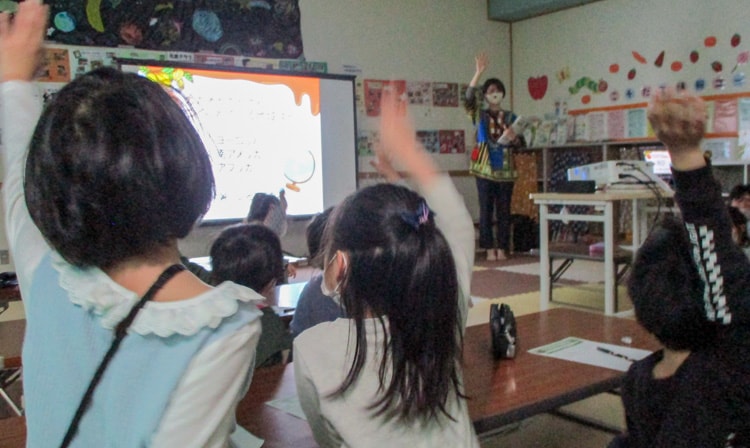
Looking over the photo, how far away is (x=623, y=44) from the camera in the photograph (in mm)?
6641

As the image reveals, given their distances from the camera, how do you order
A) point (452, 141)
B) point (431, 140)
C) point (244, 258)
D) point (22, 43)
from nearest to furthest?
point (22, 43), point (244, 258), point (431, 140), point (452, 141)

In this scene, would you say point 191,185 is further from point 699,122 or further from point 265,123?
point 265,123

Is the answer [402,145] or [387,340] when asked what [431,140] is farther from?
[387,340]

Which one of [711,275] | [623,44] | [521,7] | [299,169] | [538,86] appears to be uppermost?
[521,7]

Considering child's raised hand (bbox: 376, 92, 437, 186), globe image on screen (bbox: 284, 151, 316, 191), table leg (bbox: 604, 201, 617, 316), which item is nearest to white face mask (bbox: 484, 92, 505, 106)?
globe image on screen (bbox: 284, 151, 316, 191)

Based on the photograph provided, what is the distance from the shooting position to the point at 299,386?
1168mm

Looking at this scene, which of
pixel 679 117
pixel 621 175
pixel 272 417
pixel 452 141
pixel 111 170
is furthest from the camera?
pixel 452 141

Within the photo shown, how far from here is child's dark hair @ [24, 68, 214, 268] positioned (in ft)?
2.25

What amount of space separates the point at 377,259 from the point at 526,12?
673 cm

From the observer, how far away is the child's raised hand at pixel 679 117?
41.0 inches

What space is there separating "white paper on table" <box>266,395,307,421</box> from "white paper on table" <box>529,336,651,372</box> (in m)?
0.65

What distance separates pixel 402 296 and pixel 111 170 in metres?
0.56

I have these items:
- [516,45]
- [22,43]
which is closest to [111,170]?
[22,43]

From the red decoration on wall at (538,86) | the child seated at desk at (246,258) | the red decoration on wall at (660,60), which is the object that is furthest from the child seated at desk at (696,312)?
the red decoration on wall at (538,86)
